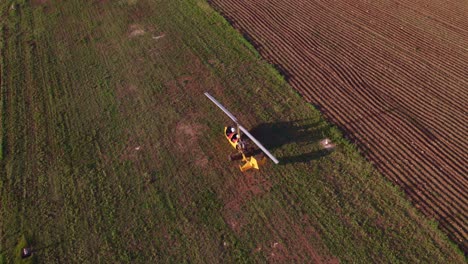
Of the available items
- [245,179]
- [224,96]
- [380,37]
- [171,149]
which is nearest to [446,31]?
[380,37]

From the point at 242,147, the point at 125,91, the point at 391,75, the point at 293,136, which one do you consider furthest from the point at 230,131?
the point at 391,75

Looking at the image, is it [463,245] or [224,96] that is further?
[224,96]

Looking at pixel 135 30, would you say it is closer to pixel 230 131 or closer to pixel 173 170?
pixel 230 131

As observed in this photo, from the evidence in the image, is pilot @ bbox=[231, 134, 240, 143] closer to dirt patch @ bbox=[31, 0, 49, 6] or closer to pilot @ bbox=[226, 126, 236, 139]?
pilot @ bbox=[226, 126, 236, 139]

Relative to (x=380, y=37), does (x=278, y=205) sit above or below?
below

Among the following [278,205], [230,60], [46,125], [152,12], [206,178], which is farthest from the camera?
[152,12]

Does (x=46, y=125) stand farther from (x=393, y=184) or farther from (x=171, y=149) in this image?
(x=393, y=184)

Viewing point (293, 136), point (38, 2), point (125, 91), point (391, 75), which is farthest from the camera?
point (38, 2)
